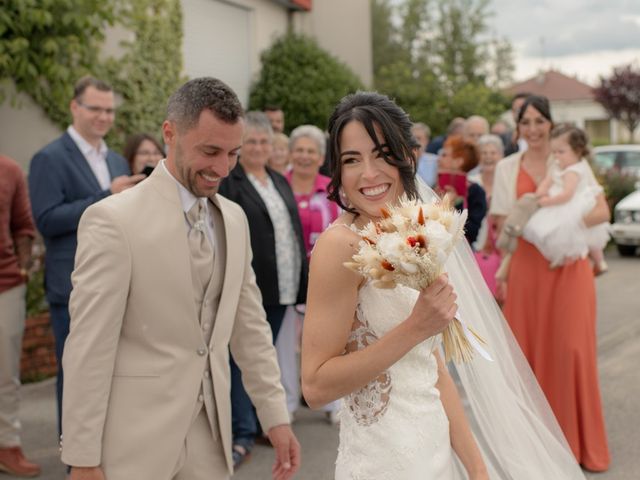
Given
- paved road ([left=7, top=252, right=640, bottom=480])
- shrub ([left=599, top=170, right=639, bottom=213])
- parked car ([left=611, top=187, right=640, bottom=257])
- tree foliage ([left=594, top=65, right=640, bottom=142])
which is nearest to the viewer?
paved road ([left=7, top=252, right=640, bottom=480])

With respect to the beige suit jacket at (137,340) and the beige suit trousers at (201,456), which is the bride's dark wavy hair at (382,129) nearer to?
the beige suit jacket at (137,340)

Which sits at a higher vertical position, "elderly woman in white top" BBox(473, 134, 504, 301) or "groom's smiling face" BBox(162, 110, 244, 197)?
"groom's smiling face" BBox(162, 110, 244, 197)

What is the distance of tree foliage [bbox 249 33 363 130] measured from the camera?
13477 mm

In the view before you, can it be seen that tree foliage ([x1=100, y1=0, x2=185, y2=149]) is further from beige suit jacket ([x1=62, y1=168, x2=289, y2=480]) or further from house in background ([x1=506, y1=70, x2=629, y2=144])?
house in background ([x1=506, y1=70, x2=629, y2=144])

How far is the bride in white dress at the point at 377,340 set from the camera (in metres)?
2.23

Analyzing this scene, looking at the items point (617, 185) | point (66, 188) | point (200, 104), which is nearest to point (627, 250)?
point (617, 185)

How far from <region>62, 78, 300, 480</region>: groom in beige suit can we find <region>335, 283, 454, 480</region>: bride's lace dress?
68 centimetres

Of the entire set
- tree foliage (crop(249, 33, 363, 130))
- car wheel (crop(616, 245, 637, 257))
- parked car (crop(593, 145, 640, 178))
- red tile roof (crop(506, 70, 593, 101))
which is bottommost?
car wheel (crop(616, 245, 637, 257))

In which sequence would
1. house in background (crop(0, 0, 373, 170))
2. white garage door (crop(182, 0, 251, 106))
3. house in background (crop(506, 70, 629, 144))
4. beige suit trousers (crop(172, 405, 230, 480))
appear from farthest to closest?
1. house in background (crop(506, 70, 629, 144))
2. white garage door (crop(182, 0, 251, 106))
3. house in background (crop(0, 0, 373, 170))
4. beige suit trousers (crop(172, 405, 230, 480))

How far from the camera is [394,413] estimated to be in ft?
7.98

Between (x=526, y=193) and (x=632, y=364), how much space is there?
334 cm

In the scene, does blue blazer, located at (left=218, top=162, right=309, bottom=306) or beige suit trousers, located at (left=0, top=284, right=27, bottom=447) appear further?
blue blazer, located at (left=218, top=162, right=309, bottom=306)

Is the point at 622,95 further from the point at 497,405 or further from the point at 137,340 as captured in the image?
the point at 137,340

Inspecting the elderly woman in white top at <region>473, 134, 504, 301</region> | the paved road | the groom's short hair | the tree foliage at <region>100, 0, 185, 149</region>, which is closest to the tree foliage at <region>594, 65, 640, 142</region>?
the paved road
